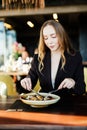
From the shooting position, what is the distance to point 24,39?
1049 centimetres

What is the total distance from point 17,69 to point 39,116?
137 inches

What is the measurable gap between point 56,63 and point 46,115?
79 cm

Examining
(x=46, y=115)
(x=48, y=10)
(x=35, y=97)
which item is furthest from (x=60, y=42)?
(x=48, y=10)

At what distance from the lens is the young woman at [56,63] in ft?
7.10

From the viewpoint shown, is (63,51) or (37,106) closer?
(37,106)

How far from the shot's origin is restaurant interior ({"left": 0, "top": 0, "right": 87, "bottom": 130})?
4.58ft

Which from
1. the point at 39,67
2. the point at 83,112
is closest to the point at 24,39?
the point at 39,67

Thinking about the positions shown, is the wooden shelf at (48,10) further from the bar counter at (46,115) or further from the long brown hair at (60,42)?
the bar counter at (46,115)

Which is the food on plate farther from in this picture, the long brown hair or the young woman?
the long brown hair

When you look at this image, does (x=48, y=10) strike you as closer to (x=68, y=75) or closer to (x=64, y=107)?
(x=68, y=75)

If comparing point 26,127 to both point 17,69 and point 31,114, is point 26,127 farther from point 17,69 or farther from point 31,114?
point 17,69

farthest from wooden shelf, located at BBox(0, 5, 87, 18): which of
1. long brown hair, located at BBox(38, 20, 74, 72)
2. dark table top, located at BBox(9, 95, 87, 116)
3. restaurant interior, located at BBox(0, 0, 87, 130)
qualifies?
dark table top, located at BBox(9, 95, 87, 116)

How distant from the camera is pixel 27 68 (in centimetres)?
485

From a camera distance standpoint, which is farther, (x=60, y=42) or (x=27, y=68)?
(x=27, y=68)
